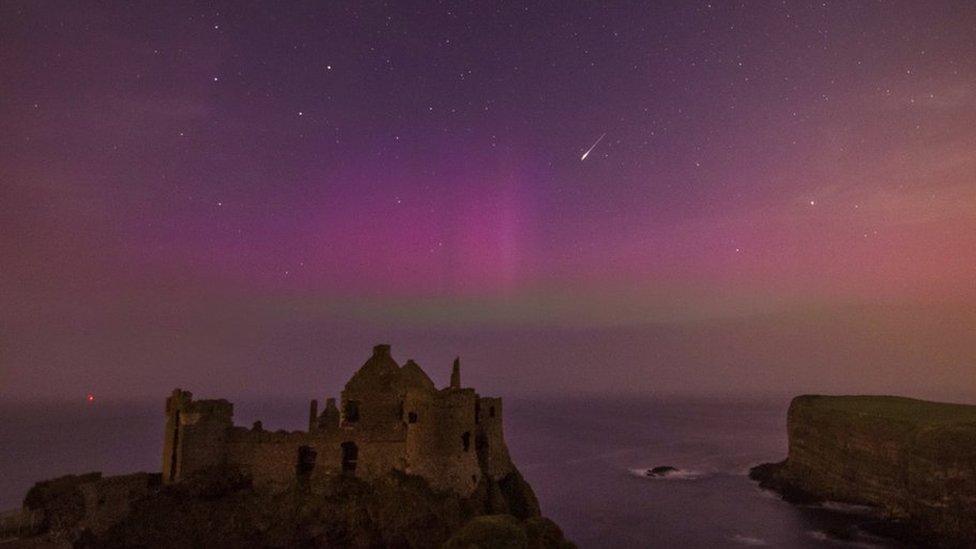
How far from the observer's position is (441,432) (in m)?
37.0

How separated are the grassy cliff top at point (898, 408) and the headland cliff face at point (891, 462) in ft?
0.38

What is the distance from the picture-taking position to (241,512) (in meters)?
35.2

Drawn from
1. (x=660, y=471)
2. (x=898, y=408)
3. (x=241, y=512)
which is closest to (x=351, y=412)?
(x=241, y=512)

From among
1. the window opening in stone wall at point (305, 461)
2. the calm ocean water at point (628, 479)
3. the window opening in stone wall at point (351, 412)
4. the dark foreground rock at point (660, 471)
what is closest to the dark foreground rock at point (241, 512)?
the window opening in stone wall at point (305, 461)

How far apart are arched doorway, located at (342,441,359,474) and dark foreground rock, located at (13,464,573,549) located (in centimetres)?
132

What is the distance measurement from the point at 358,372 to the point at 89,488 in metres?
16.8

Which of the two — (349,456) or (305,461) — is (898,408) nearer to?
(349,456)

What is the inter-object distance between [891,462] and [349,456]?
74.6 m

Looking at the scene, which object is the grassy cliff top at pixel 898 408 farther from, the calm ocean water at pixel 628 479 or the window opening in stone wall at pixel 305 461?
the window opening in stone wall at pixel 305 461

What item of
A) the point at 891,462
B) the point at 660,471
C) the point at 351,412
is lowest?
the point at 660,471

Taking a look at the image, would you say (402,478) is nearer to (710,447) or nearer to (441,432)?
(441,432)

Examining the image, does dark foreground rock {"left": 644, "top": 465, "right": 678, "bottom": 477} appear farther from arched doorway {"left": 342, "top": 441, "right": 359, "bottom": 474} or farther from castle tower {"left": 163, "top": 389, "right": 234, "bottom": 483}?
castle tower {"left": 163, "top": 389, "right": 234, "bottom": 483}

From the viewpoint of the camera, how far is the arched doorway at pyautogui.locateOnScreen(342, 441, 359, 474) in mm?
37688

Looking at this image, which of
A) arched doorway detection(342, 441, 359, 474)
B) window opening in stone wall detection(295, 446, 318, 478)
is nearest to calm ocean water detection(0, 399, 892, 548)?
arched doorway detection(342, 441, 359, 474)
